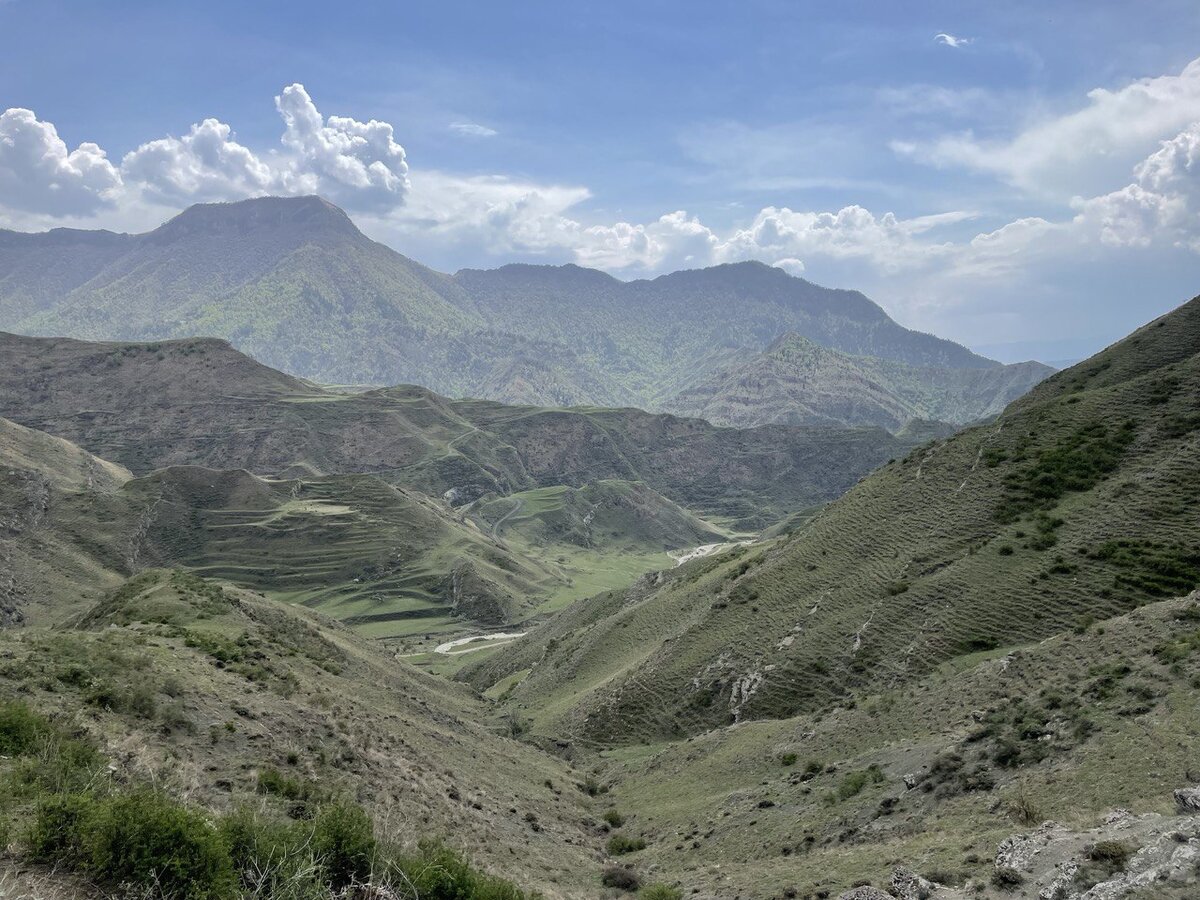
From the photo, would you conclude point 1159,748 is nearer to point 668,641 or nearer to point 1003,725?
point 1003,725

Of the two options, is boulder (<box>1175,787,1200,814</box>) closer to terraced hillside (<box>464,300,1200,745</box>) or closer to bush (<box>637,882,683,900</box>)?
bush (<box>637,882,683,900</box>)

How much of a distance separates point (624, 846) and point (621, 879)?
5226 millimetres

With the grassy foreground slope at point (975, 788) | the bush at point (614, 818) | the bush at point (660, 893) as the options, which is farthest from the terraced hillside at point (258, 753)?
the grassy foreground slope at point (975, 788)

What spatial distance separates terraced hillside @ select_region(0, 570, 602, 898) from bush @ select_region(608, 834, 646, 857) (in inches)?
46.1

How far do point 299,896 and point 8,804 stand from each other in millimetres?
6895

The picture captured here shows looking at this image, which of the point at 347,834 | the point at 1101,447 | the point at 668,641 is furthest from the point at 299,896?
the point at 1101,447

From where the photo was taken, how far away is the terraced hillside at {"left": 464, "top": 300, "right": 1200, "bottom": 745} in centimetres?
4247

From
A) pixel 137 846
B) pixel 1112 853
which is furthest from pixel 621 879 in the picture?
pixel 137 846

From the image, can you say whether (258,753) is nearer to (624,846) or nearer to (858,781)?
(624,846)

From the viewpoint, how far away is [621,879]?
92.3ft

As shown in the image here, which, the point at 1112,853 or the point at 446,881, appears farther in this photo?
the point at 446,881

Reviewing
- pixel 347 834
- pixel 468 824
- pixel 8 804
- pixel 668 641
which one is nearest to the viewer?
pixel 8 804

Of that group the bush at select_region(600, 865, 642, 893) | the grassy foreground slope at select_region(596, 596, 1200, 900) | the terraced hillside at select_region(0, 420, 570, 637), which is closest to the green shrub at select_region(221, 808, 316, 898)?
the grassy foreground slope at select_region(596, 596, 1200, 900)

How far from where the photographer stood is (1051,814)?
2011 cm
